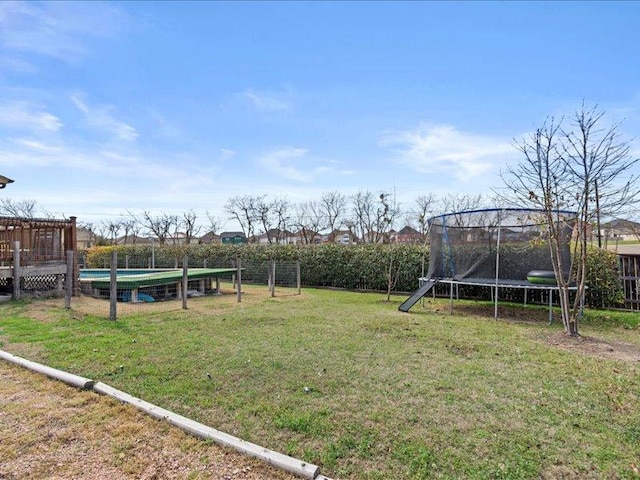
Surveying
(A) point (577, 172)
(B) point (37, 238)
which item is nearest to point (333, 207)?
(B) point (37, 238)

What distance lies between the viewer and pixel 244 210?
105ft

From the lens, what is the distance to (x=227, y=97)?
10852mm

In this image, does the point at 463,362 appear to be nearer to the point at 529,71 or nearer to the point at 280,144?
the point at 529,71

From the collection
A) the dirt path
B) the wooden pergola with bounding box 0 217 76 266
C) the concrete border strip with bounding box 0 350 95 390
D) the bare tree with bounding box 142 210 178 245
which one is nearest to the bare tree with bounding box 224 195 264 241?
the bare tree with bounding box 142 210 178 245

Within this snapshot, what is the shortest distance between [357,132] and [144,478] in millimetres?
12623

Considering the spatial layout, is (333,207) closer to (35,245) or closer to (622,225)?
(35,245)

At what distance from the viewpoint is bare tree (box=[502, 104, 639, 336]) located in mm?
5746

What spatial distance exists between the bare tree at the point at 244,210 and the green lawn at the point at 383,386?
25383mm

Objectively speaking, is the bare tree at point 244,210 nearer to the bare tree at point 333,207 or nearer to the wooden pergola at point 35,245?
the bare tree at point 333,207

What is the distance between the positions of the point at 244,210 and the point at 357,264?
2107cm

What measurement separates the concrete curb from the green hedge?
8040 millimetres

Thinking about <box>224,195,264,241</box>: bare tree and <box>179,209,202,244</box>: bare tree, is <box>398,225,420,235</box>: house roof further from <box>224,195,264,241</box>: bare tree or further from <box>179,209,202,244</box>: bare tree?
<box>179,209,202,244</box>: bare tree

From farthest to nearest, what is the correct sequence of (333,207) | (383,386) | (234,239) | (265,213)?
(234,239)
(265,213)
(333,207)
(383,386)

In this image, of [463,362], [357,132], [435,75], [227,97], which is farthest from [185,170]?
[463,362]
